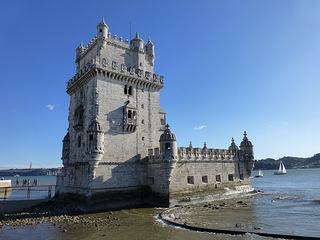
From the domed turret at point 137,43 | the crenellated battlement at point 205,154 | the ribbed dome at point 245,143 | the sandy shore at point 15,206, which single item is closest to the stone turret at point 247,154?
the ribbed dome at point 245,143

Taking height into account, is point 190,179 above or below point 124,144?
below

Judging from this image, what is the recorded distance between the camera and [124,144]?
25.9m

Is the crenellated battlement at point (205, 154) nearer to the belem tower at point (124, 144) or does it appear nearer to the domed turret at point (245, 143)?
the belem tower at point (124, 144)

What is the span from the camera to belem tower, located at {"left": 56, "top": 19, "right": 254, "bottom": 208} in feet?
78.5

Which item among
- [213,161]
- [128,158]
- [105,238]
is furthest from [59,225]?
[213,161]

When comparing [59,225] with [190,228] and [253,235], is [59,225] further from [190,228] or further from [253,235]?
[253,235]

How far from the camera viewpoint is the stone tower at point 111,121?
23734 mm

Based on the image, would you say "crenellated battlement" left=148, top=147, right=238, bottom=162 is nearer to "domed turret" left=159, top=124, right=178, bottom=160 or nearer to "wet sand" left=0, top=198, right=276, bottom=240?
"domed turret" left=159, top=124, right=178, bottom=160

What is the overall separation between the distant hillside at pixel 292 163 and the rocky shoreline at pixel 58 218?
7221 inches

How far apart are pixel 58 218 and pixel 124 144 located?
9.85 meters

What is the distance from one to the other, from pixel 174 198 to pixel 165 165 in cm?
389

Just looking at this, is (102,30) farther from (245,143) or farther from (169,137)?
(245,143)

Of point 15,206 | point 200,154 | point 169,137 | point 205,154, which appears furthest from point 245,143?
point 15,206

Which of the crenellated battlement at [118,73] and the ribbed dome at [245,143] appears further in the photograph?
the ribbed dome at [245,143]
